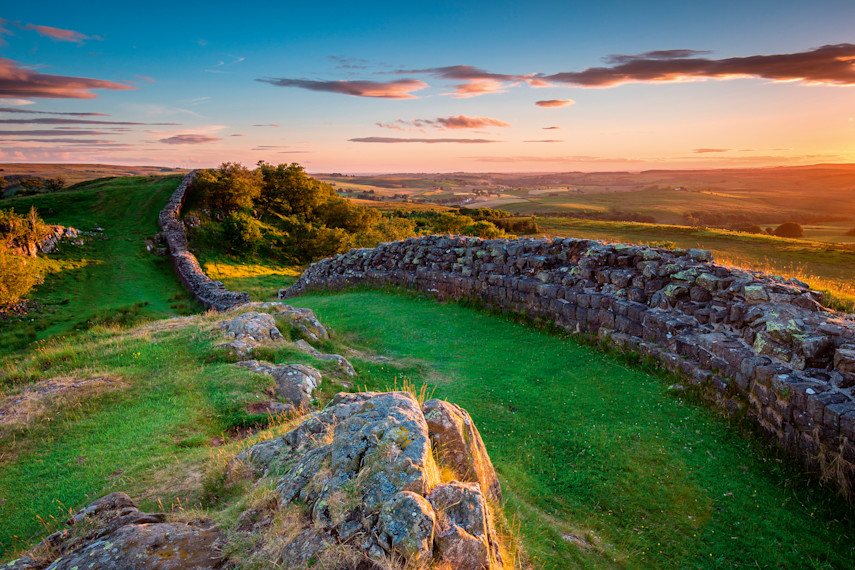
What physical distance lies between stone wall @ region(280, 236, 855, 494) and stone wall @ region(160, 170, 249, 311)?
482 inches

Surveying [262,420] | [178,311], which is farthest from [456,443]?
[178,311]

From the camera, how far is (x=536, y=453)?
6895 millimetres

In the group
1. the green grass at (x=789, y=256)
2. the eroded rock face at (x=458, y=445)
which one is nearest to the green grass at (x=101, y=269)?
the eroded rock face at (x=458, y=445)

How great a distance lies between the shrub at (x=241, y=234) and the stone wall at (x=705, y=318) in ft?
83.5

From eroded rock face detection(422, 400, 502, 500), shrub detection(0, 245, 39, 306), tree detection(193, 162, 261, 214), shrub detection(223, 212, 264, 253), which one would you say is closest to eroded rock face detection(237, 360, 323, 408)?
eroded rock face detection(422, 400, 502, 500)

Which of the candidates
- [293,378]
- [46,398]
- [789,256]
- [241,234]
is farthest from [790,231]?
[46,398]

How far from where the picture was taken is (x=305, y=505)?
3.66 metres

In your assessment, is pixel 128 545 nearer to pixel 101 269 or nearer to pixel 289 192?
pixel 101 269

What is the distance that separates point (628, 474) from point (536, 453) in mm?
1345

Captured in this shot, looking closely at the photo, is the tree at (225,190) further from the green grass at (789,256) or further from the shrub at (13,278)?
the green grass at (789,256)

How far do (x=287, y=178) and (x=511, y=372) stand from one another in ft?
152

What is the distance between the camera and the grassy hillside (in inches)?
196

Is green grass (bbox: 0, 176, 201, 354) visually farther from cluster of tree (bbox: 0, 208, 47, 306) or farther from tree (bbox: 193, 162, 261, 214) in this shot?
tree (bbox: 193, 162, 261, 214)

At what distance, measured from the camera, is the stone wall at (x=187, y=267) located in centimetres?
2272
